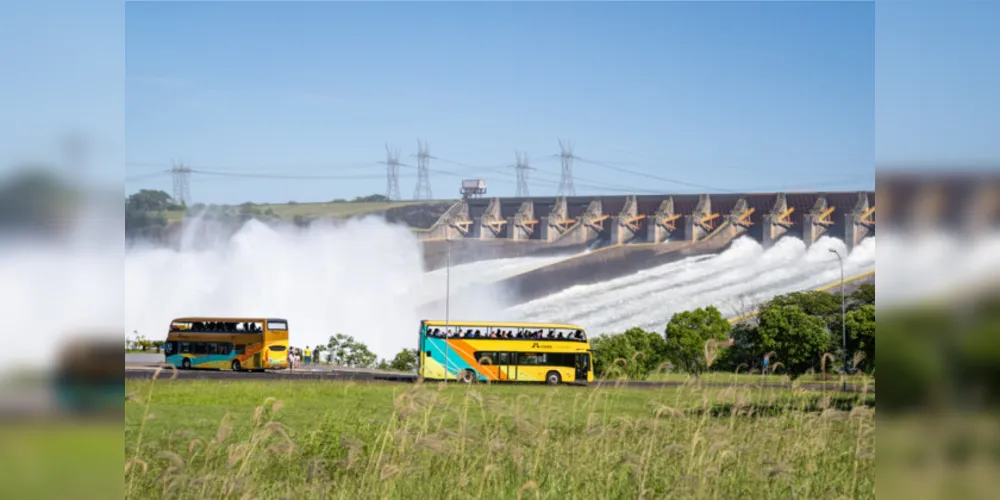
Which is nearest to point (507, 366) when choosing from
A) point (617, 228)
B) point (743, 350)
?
point (743, 350)

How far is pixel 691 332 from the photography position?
82.4ft

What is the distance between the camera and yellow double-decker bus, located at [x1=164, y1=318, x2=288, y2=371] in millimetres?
20109

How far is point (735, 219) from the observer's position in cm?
3534

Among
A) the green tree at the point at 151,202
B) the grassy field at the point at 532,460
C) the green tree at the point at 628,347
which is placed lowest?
the green tree at the point at 628,347

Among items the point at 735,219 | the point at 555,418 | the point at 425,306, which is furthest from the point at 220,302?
the point at 555,418

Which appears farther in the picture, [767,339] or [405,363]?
[405,363]

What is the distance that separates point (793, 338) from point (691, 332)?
29.4ft

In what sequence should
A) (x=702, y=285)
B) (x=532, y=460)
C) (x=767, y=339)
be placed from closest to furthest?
(x=532, y=460)
(x=767, y=339)
(x=702, y=285)

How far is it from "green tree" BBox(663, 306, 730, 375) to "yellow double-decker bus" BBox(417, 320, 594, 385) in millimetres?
4707

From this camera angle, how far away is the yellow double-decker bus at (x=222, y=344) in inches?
792

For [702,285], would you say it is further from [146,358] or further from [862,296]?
[146,358]

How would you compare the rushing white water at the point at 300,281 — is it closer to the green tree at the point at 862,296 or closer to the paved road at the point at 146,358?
the paved road at the point at 146,358

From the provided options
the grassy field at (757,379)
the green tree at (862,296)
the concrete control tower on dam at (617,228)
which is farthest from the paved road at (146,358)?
the grassy field at (757,379)

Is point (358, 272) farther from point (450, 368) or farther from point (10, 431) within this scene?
point (10, 431)
